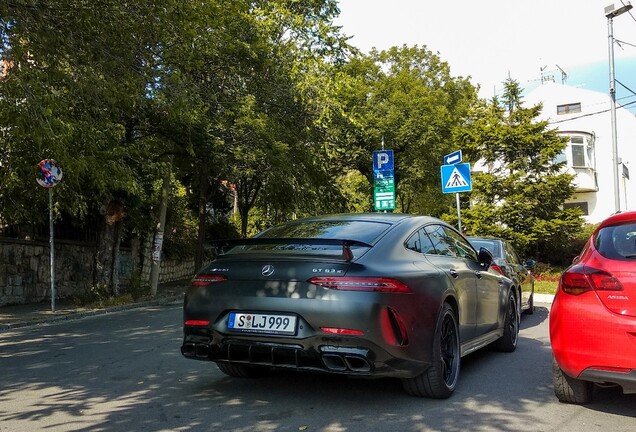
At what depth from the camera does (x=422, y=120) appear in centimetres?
3070

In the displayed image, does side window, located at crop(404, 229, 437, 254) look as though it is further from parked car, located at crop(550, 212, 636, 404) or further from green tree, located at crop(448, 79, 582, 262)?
green tree, located at crop(448, 79, 582, 262)

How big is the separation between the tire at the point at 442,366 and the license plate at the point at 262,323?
3.78 ft

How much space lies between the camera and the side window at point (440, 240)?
532 centimetres

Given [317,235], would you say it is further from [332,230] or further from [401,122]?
[401,122]

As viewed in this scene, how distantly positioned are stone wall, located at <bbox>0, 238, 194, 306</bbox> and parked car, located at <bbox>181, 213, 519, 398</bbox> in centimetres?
1047

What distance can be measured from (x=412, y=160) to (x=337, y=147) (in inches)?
484

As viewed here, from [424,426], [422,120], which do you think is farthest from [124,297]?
[422,120]

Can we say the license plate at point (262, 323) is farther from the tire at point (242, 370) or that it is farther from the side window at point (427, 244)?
the side window at point (427, 244)

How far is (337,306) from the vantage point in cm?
400

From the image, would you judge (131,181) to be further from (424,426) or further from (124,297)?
(424,426)

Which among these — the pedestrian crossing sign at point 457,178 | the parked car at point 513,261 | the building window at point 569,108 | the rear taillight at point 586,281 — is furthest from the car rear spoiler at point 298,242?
the building window at point 569,108

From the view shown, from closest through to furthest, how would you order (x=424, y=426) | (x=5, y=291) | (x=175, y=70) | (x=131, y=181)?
(x=424, y=426), (x=175, y=70), (x=131, y=181), (x=5, y=291)

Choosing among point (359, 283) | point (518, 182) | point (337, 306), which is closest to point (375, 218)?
point (359, 283)

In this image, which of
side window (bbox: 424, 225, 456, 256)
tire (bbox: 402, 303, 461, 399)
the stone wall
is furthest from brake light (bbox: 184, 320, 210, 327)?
the stone wall
